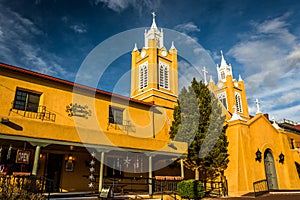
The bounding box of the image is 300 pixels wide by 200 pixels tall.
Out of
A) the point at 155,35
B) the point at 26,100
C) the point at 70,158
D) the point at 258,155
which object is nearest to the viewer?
the point at 26,100

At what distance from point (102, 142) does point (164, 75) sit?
1803 centimetres

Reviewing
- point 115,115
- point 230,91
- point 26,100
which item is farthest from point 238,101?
point 26,100

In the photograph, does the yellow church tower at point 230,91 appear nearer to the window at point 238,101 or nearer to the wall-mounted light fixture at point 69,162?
the window at point 238,101

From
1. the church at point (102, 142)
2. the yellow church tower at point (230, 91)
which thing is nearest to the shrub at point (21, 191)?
the church at point (102, 142)

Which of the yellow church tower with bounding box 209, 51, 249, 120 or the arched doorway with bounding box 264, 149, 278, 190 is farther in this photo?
the yellow church tower with bounding box 209, 51, 249, 120

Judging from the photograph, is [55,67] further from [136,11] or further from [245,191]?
[245,191]

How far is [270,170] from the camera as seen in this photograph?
19.2 metres

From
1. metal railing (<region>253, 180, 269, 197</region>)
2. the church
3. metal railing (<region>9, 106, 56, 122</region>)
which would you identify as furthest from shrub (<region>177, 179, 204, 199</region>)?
metal railing (<region>9, 106, 56, 122</region>)

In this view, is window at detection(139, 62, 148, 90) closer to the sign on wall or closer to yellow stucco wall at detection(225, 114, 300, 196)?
yellow stucco wall at detection(225, 114, 300, 196)

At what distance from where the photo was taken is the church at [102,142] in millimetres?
11258

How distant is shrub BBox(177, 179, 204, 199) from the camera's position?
13.1 metres

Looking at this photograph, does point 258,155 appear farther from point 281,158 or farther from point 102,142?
point 102,142

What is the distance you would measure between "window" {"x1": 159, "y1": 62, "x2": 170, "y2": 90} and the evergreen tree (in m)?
9.20

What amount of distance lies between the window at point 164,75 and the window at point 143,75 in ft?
5.88
